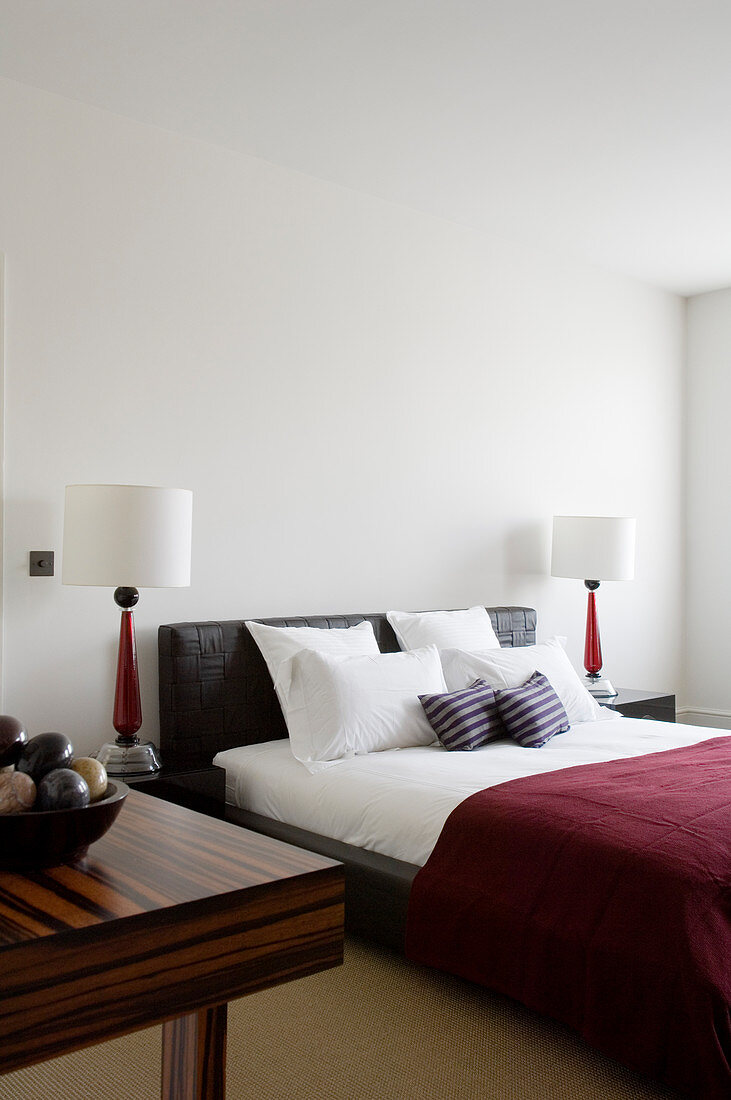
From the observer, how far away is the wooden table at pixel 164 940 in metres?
1.29

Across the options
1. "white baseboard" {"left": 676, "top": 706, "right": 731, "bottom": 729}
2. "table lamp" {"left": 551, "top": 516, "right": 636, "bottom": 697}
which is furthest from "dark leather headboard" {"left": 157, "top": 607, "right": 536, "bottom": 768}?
"white baseboard" {"left": 676, "top": 706, "right": 731, "bottom": 729}

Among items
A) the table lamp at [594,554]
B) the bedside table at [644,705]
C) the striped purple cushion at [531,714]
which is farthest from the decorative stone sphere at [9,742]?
the table lamp at [594,554]

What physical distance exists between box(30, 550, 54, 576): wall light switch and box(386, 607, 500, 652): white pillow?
1.53m

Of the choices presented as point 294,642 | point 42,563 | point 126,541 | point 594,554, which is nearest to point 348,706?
point 294,642

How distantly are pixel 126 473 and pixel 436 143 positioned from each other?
1.83 m

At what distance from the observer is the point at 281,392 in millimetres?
4094

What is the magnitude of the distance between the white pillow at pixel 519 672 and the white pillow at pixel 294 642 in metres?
0.39

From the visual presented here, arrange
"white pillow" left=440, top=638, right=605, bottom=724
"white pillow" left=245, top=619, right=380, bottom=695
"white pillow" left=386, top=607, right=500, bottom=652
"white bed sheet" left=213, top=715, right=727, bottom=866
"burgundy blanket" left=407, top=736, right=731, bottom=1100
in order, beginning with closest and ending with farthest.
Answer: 1. "burgundy blanket" left=407, top=736, right=731, bottom=1100
2. "white bed sheet" left=213, top=715, right=727, bottom=866
3. "white pillow" left=245, top=619, right=380, bottom=695
4. "white pillow" left=440, top=638, right=605, bottom=724
5. "white pillow" left=386, top=607, right=500, bottom=652

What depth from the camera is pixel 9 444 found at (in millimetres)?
3303

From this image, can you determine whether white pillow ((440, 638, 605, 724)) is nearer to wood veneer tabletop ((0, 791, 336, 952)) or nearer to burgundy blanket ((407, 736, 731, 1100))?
burgundy blanket ((407, 736, 731, 1100))

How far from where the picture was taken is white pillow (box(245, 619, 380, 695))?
3699mm

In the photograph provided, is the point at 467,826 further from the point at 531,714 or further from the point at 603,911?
the point at 531,714

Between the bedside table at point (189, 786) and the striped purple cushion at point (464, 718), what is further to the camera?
the striped purple cushion at point (464, 718)

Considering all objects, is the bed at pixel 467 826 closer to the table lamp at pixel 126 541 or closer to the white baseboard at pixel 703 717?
the table lamp at pixel 126 541
